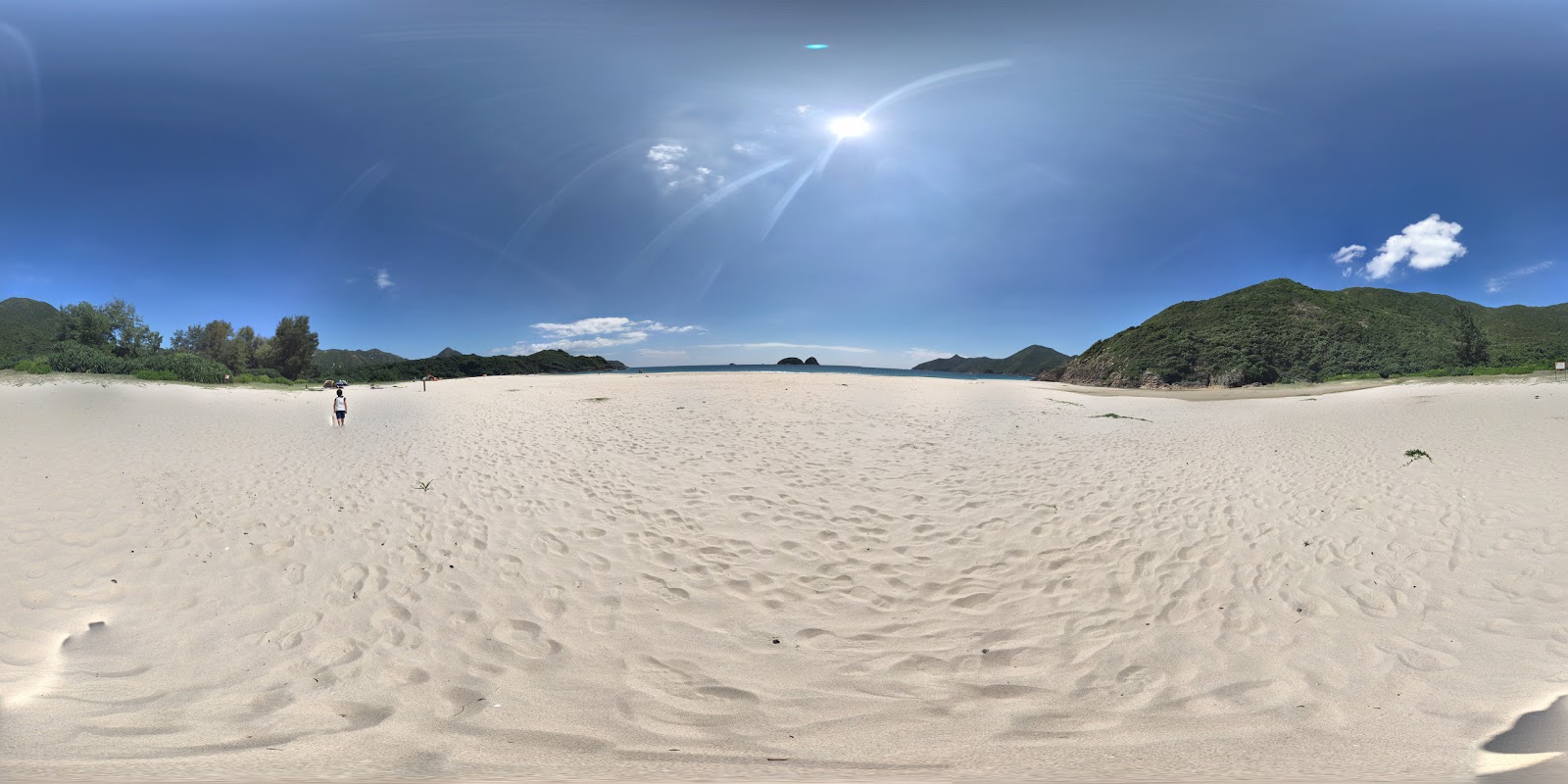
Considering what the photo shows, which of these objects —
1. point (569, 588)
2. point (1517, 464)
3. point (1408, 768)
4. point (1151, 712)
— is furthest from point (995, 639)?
point (1517, 464)

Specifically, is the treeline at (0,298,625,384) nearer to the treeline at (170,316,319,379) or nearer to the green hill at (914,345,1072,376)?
the treeline at (170,316,319,379)

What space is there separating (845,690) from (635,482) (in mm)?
5769

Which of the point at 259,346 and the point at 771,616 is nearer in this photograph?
the point at 771,616

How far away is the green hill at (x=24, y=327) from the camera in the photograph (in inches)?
1042

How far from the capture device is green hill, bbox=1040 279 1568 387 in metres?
45.3

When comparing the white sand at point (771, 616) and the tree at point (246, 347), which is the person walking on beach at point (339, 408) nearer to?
the white sand at point (771, 616)

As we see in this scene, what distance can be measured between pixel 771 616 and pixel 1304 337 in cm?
6865

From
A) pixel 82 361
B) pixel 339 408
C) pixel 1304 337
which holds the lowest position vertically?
pixel 339 408

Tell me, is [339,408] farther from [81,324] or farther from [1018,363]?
[1018,363]

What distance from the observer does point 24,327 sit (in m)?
30.2

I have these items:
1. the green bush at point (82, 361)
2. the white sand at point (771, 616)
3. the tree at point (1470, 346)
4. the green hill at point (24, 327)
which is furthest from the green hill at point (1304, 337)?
the green hill at point (24, 327)

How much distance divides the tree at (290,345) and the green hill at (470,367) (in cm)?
323

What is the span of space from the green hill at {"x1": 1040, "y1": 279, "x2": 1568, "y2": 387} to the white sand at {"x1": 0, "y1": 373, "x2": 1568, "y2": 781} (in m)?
49.0

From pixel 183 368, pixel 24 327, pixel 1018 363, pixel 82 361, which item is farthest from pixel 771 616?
pixel 1018 363
